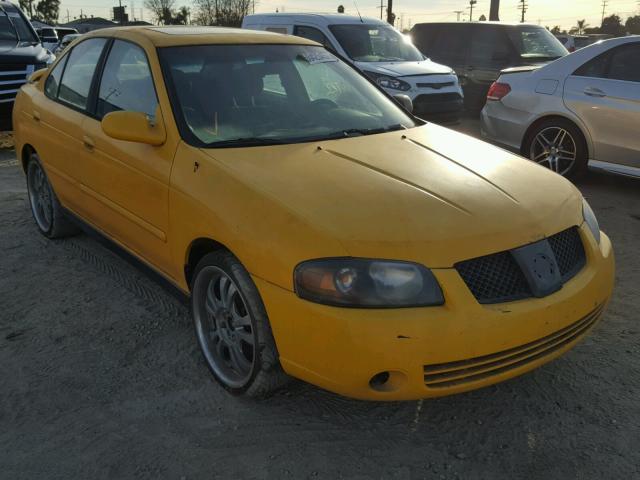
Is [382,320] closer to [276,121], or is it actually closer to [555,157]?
[276,121]

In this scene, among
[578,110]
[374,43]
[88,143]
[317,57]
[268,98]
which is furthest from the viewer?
[374,43]

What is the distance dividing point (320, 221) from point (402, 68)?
24.8ft

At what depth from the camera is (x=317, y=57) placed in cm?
398

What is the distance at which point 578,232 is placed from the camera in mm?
2809

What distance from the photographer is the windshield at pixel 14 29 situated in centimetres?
966

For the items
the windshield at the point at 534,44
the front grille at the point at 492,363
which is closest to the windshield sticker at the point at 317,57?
the front grille at the point at 492,363

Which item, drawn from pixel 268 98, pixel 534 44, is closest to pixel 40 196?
pixel 268 98

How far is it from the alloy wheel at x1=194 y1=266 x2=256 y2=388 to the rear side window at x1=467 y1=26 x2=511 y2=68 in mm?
8822

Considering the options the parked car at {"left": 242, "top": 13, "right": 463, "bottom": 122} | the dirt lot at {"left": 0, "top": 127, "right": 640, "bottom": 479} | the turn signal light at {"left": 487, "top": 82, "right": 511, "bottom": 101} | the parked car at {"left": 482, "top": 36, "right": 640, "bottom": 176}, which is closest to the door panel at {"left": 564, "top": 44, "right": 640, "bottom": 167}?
the parked car at {"left": 482, "top": 36, "right": 640, "bottom": 176}

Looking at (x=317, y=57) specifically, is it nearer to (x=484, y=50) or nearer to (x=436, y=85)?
(x=436, y=85)

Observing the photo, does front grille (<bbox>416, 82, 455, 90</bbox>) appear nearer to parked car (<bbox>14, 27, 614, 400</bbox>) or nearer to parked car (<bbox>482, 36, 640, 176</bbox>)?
parked car (<bbox>482, 36, 640, 176</bbox>)

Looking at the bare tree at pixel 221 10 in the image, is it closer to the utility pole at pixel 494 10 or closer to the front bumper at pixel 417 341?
the utility pole at pixel 494 10

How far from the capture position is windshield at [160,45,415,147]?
3176mm

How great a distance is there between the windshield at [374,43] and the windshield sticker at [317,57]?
5636mm
